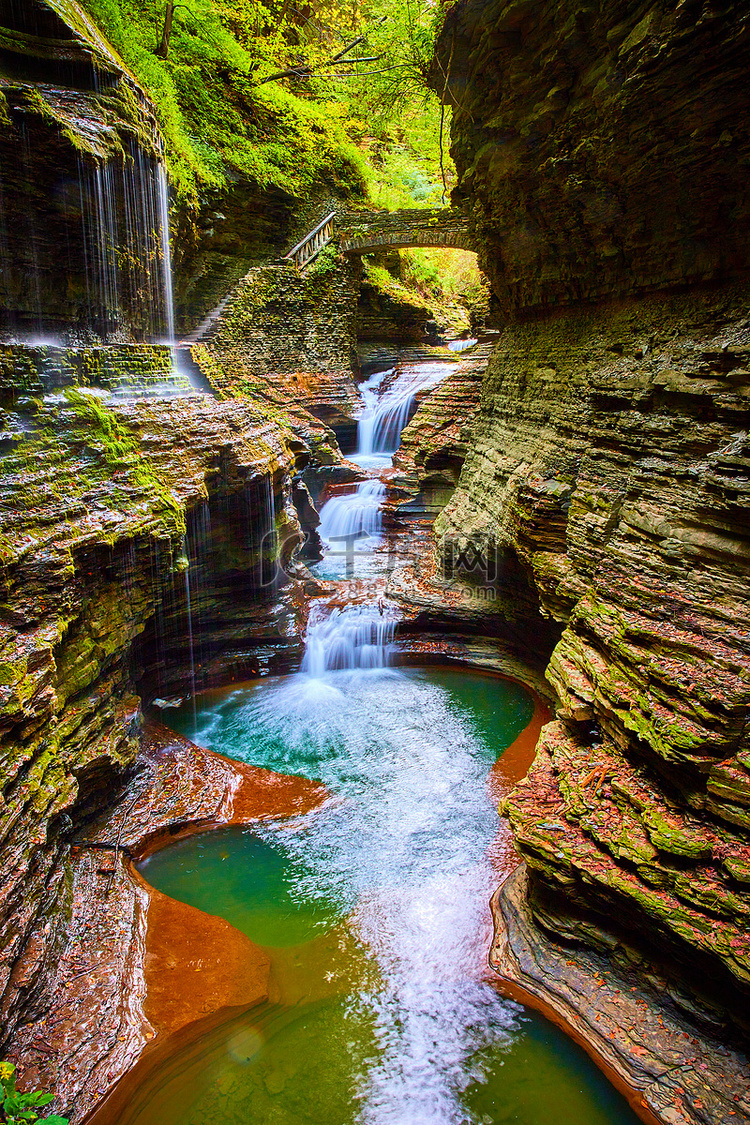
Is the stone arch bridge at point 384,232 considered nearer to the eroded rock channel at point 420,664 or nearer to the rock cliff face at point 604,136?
the eroded rock channel at point 420,664

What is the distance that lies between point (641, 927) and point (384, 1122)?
7.46 feet

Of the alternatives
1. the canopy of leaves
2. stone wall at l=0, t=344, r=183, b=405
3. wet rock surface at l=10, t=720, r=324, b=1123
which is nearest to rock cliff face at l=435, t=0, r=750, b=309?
the canopy of leaves

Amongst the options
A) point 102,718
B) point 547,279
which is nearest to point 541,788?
point 102,718

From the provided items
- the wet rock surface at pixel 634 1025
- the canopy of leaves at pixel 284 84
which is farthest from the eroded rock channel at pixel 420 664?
the canopy of leaves at pixel 284 84

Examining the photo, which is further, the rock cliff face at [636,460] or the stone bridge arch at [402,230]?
the stone bridge arch at [402,230]

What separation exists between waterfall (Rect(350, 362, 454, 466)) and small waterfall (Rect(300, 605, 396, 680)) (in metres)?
9.50

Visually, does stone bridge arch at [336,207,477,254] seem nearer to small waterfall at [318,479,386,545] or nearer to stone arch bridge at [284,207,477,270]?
stone arch bridge at [284,207,477,270]

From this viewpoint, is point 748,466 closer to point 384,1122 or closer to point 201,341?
point 384,1122

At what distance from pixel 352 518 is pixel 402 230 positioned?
413 inches

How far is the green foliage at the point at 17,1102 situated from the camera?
3.40 meters

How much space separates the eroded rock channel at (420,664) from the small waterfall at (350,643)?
5 centimetres

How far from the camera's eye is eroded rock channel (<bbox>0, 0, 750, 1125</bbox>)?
4.32 meters

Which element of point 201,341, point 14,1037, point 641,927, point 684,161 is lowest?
point 14,1037

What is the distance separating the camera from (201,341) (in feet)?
60.0
